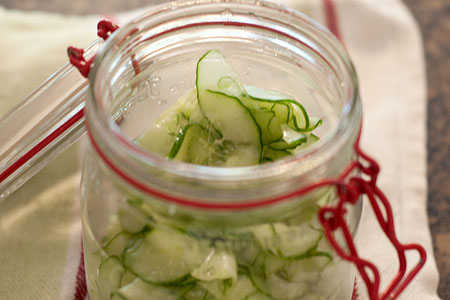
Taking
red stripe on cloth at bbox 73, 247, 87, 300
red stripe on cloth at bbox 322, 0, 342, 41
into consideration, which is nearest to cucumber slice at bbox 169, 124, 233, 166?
red stripe on cloth at bbox 73, 247, 87, 300

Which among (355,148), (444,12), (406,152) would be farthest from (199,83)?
(444,12)

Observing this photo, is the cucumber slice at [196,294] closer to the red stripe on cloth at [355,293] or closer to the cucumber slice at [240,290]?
the cucumber slice at [240,290]

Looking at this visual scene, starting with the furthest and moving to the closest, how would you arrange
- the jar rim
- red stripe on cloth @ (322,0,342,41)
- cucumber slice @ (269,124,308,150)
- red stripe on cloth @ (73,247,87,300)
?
red stripe on cloth @ (322,0,342,41)
red stripe on cloth @ (73,247,87,300)
cucumber slice @ (269,124,308,150)
the jar rim

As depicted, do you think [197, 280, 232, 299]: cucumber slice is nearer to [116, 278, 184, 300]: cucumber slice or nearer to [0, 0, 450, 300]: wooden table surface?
[116, 278, 184, 300]: cucumber slice

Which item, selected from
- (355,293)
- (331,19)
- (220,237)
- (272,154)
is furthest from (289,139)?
(331,19)

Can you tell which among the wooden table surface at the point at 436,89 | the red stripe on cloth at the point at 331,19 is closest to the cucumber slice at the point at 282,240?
the wooden table surface at the point at 436,89

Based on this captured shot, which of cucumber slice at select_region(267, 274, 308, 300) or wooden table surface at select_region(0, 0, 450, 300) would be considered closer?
cucumber slice at select_region(267, 274, 308, 300)

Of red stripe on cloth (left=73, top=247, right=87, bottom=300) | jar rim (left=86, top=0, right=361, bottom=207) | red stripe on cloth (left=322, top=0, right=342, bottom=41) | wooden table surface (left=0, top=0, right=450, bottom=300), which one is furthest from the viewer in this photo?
red stripe on cloth (left=322, top=0, right=342, bottom=41)
